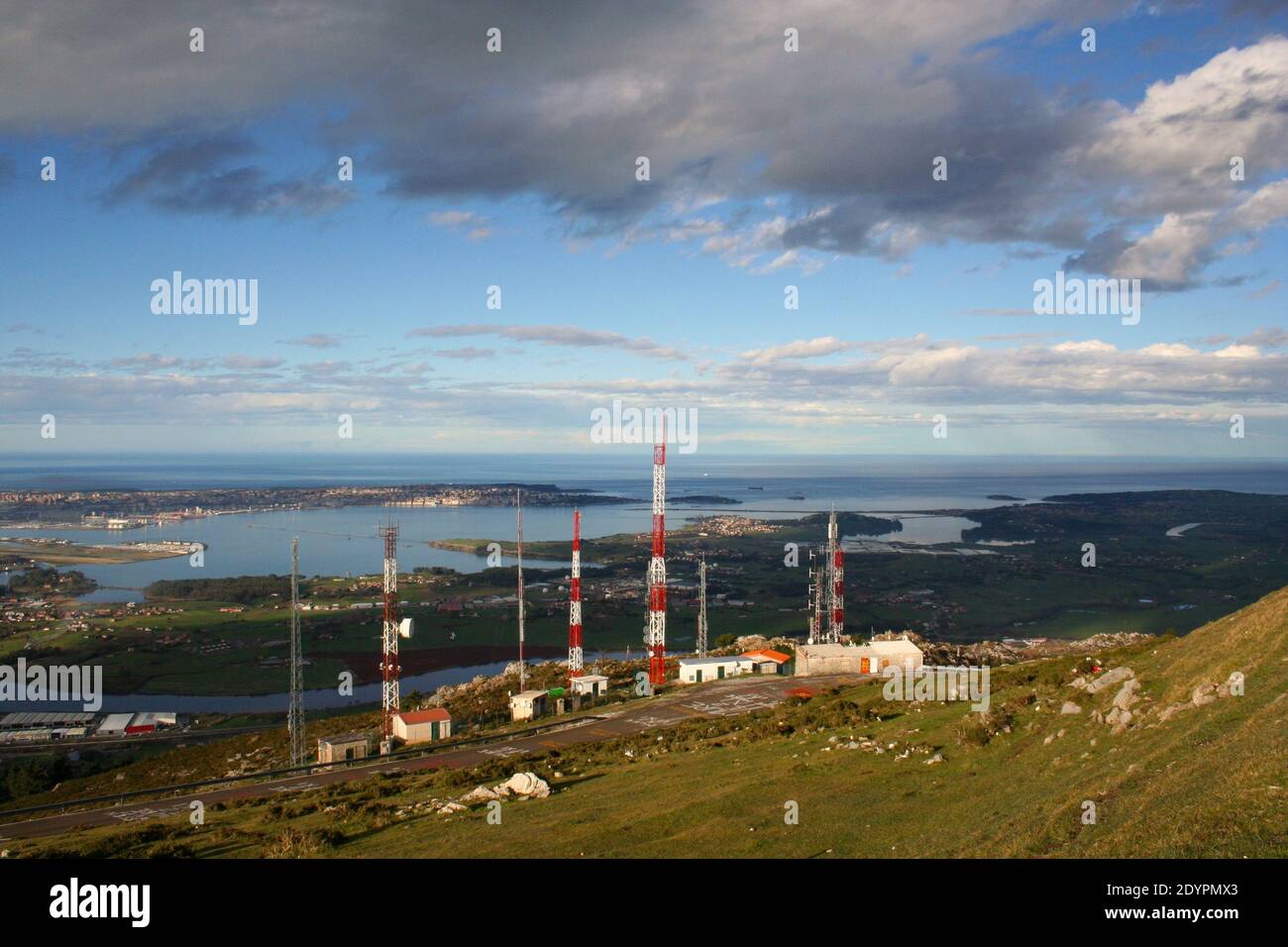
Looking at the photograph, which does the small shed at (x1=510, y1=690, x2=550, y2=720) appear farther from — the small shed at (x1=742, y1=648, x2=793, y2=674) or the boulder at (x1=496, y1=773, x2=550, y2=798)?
the boulder at (x1=496, y1=773, x2=550, y2=798)

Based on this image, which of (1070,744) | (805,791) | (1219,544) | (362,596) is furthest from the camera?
(1219,544)

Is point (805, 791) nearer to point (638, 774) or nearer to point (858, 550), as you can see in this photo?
point (638, 774)

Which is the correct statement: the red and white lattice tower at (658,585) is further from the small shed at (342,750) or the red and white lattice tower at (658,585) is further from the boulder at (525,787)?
the boulder at (525,787)

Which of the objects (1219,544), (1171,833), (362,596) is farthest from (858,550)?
(1171,833)

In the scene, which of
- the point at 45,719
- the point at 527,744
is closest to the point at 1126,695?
the point at 527,744

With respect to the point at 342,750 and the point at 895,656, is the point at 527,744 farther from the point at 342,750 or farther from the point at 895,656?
the point at 895,656
